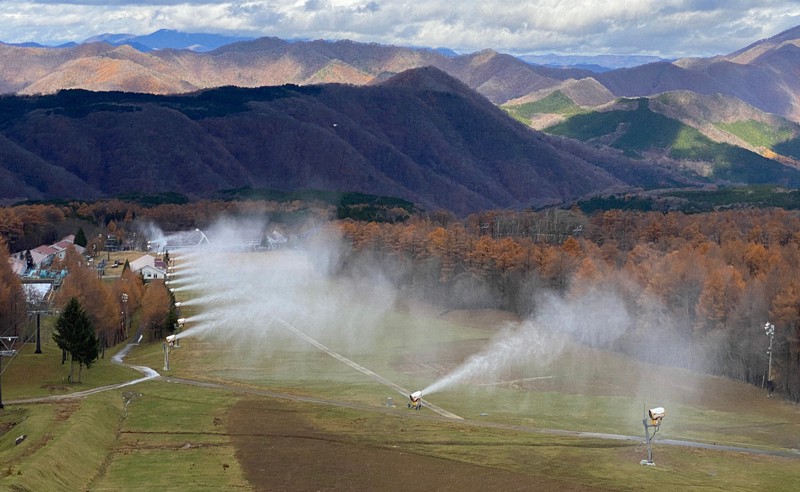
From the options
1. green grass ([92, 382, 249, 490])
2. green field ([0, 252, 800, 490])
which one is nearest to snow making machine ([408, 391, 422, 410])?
green field ([0, 252, 800, 490])

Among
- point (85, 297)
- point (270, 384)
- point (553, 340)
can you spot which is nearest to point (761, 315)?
point (553, 340)

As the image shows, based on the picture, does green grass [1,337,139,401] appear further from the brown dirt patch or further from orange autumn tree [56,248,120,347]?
the brown dirt patch

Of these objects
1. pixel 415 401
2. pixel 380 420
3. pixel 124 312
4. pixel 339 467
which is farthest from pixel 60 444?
pixel 124 312

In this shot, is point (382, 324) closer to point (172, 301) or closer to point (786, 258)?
point (172, 301)

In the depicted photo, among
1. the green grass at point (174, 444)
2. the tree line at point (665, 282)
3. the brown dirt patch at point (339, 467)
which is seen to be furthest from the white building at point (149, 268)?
the brown dirt patch at point (339, 467)

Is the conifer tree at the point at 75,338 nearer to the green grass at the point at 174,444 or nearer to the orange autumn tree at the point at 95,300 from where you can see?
the green grass at the point at 174,444
